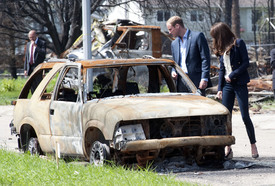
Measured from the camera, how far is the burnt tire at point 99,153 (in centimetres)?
725

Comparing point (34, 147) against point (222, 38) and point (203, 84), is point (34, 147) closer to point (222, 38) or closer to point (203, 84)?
point (203, 84)

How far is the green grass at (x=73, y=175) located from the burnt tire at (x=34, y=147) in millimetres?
816

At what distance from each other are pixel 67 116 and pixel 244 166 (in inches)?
86.3

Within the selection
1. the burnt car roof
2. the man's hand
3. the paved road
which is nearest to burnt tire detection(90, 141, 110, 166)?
the paved road

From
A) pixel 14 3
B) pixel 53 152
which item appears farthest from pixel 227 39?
pixel 14 3

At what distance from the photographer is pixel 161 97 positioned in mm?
8016

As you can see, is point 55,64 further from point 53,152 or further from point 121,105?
point 121,105

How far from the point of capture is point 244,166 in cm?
769

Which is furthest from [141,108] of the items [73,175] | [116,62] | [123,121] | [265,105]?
[265,105]

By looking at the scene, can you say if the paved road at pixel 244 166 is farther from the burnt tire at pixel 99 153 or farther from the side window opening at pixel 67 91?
the side window opening at pixel 67 91

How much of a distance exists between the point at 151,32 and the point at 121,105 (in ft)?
45.8

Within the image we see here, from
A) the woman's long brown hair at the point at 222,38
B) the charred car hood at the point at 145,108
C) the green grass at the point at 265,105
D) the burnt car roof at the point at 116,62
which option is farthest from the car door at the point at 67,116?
the green grass at the point at 265,105

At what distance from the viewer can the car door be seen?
789cm

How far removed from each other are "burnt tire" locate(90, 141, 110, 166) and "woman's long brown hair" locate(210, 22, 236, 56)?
7.53ft
